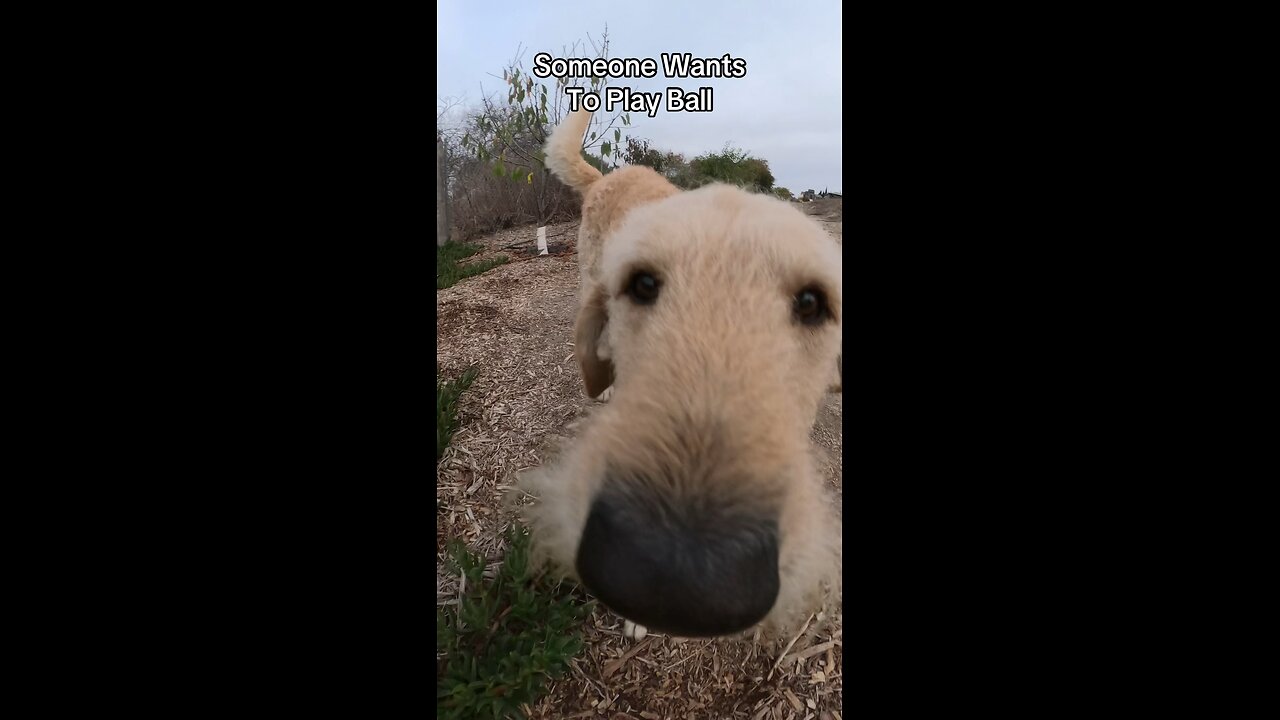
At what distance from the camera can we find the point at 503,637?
123 cm

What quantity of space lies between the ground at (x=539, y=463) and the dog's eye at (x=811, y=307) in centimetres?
16

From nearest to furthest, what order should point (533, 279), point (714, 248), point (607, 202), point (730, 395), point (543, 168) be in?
1. point (730, 395)
2. point (714, 248)
3. point (543, 168)
4. point (533, 279)
5. point (607, 202)

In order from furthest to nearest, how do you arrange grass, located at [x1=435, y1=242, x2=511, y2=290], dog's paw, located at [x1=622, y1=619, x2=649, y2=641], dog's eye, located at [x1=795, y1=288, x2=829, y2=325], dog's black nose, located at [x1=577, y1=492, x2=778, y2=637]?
grass, located at [x1=435, y1=242, x2=511, y2=290] → dog's paw, located at [x1=622, y1=619, x2=649, y2=641] → dog's eye, located at [x1=795, y1=288, x2=829, y2=325] → dog's black nose, located at [x1=577, y1=492, x2=778, y2=637]

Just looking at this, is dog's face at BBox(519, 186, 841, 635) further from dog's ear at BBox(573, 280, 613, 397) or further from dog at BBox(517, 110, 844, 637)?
dog's ear at BBox(573, 280, 613, 397)

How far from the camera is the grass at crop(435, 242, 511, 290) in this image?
1.46 meters

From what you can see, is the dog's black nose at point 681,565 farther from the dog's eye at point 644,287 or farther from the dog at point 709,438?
the dog's eye at point 644,287

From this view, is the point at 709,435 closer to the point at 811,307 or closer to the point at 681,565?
the point at 681,565

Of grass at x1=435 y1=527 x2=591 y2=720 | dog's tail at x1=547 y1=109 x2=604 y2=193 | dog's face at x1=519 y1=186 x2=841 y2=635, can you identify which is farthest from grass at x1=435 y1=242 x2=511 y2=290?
grass at x1=435 y1=527 x2=591 y2=720

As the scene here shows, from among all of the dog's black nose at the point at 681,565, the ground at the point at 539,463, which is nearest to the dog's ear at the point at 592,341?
the ground at the point at 539,463

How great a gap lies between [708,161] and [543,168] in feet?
2.85

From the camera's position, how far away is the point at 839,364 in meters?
1.21
